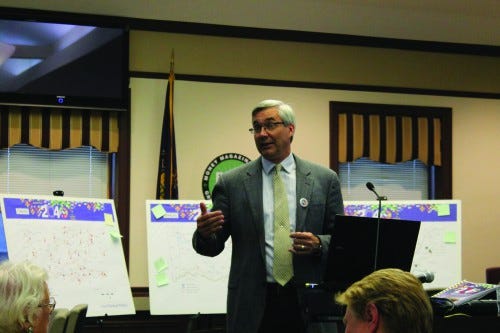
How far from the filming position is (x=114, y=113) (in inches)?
234

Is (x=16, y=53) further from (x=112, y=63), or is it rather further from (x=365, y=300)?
(x=365, y=300)

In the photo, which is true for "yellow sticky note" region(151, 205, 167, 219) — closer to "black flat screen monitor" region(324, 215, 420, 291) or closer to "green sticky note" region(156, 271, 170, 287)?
"green sticky note" region(156, 271, 170, 287)

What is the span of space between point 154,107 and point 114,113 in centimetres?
34

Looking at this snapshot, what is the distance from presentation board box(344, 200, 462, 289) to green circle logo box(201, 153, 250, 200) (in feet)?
4.21

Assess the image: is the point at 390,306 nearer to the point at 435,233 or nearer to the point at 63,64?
the point at 435,233

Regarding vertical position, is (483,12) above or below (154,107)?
above

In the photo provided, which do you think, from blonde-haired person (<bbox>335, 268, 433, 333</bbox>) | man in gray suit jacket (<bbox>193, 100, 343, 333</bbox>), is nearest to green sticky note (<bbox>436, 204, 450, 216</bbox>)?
man in gray suit jacket (<bbox>193, 100, 343, 333</bbox>)

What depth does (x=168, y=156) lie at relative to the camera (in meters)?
5.75

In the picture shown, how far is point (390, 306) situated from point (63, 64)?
4.60 meters

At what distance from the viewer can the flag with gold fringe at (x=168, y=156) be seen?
566 centimetres

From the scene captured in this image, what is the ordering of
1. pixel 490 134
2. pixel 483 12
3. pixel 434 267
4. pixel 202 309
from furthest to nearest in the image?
pixel 490 134 < pixel 483 12 < pixel 434 267 < pixel 202 309

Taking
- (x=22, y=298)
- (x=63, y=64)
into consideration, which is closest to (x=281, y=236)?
(x=22, y=298)

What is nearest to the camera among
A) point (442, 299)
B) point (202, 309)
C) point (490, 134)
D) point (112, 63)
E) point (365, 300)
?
point (365, 300)

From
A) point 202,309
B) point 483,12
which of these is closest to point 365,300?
point 202,309
